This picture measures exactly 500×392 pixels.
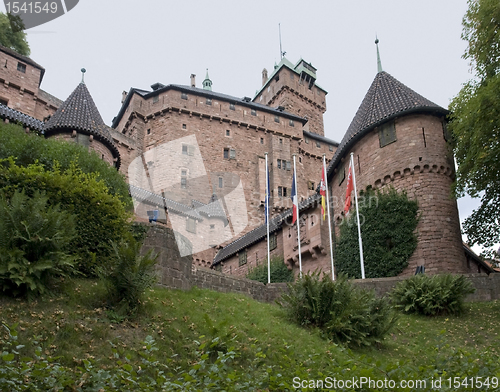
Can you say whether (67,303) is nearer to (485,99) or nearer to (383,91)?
(485,99)

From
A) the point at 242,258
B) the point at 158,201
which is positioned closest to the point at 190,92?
the point at 158,201

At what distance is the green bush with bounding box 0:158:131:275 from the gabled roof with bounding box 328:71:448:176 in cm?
1437

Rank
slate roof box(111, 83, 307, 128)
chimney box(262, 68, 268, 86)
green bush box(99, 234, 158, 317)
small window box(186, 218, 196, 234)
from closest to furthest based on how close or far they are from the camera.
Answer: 1. green bush box(99, 234, 158, 317)
2. small window box(186, 218, 196, 234)
3. slate roof box(111, 83, 307, 128)
4. chimney box(262, 68, 268, 86)

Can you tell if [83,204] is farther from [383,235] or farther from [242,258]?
[242,258]

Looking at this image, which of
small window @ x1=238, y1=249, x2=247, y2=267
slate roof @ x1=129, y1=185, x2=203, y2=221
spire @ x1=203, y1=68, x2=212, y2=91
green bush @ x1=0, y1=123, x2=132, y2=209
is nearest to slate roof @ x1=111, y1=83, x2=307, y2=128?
spire @ x1=203, y1=68, x2=212, y2=91

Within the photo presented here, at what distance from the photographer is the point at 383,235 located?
22.3m

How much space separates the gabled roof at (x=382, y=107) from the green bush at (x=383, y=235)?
3.26 meters

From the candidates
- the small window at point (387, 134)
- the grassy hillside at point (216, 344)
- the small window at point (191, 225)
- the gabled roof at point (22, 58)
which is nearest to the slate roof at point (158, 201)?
the small window at point (191, 225)

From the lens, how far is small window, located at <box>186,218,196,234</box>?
3531cm

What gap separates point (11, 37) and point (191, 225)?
977 inches

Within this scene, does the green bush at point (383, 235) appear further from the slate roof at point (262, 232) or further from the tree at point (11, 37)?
the tree at point (11, 37)

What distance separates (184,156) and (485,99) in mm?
37650

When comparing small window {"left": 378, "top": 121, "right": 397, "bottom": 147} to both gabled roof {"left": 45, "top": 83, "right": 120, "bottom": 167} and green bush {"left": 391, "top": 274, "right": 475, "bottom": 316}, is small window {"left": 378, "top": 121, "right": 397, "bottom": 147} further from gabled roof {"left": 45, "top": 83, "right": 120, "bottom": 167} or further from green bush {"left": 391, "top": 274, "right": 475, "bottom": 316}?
gabled roof {"left": 45, "top": 83, "right": 120, "bottom": 167}

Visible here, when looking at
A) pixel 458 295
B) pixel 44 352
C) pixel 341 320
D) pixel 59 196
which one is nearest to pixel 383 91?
pixel 458 295
